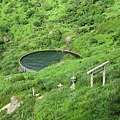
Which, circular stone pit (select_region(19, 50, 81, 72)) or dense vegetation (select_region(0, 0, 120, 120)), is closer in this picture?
dense vegetation (select_region(0, 0, 120, 120))

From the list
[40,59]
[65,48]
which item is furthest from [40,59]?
[65,48]

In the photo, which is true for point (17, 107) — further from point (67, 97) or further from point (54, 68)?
point (54, 68)

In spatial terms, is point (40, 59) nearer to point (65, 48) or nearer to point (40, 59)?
point (40, 59)

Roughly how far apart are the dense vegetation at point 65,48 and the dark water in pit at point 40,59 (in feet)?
9.17

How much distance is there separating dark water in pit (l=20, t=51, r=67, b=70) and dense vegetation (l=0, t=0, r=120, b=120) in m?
2.79

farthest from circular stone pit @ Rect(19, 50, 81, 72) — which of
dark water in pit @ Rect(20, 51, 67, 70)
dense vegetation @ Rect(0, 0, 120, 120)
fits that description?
dense vegetation @ Rect(0, 0, 120, 120)

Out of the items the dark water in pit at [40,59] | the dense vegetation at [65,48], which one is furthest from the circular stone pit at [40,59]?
the dense vegetation at [65,48]

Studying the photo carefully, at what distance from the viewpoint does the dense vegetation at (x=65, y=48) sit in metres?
28.0

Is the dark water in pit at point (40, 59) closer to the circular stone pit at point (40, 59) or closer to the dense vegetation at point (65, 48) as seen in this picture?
the circular stone pit at point (40, 59)

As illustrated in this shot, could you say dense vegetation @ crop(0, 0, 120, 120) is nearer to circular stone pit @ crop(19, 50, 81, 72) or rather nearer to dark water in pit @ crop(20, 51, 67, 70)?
circular stone pit @ crop(19, 50, 81, 72)

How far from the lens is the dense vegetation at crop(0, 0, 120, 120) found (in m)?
28.0

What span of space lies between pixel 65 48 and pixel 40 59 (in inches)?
363

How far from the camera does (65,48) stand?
266 ft

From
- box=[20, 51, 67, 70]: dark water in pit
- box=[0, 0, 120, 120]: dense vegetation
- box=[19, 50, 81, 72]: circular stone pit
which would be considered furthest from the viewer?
box=[20, 51, 67, 70]: dark water in pit
